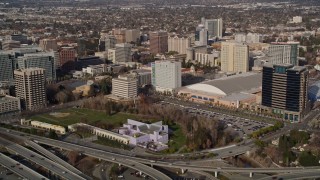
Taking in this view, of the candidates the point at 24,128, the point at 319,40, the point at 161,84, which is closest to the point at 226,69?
the point at 161,84

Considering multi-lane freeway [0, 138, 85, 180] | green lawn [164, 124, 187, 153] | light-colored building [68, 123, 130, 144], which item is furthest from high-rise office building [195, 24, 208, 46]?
multi-lane freeway [0, 138, 85, 180]

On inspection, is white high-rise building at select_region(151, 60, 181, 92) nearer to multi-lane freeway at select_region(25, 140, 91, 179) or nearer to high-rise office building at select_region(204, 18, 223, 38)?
multi-lane freeway at select_region(25, 140, 91, 179)

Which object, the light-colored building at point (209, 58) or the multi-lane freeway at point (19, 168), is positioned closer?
the multi-lane freeway at point (19, 168)

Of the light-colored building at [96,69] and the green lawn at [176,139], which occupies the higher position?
the light-colored building at [96,69]

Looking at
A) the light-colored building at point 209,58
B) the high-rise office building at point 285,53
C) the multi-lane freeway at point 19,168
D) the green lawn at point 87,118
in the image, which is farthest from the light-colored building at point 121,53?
the multi-lane freeway at point 19,168

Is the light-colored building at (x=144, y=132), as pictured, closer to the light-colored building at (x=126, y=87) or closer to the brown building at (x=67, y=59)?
the light-colored building at (x=126, y=87)

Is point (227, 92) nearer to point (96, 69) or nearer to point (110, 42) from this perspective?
point (96, 69)
